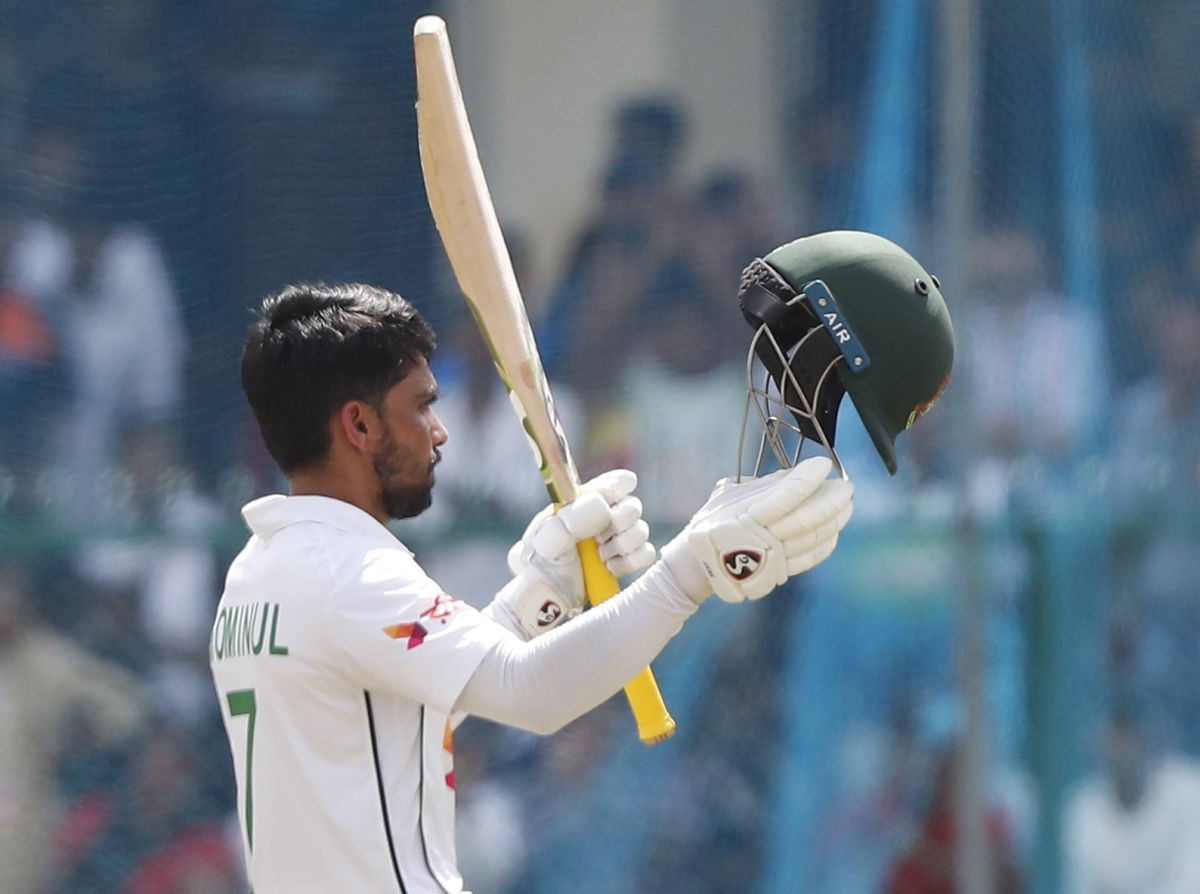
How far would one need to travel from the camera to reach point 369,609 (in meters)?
2.24

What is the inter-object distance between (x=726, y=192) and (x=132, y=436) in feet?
5.13

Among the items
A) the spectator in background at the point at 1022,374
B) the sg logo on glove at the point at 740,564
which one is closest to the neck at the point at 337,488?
the sg logo on glove at the point at 740,564

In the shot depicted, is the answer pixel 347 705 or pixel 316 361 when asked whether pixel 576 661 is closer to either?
pixel 347 705

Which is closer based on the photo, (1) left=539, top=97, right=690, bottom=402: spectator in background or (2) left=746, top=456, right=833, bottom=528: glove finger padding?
(2) left=746, top=456, right=833, bottom=528: glove finger padding

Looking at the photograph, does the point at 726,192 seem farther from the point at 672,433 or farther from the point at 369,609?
the point at 369,609

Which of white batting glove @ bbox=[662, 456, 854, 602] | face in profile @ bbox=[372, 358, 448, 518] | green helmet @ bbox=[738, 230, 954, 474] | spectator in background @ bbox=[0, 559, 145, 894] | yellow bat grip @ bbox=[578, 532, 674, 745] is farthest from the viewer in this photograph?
spectator in background @ bbox=[0, 559, 145, 894]

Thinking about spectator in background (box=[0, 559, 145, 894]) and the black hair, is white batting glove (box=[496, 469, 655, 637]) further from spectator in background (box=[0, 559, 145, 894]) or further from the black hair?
spectator in background (box=[0, 559, 145, 894])

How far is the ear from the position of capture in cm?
244

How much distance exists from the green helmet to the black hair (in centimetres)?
51

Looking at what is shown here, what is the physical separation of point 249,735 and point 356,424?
1.47 ft

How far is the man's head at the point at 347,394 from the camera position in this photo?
2.43 metres

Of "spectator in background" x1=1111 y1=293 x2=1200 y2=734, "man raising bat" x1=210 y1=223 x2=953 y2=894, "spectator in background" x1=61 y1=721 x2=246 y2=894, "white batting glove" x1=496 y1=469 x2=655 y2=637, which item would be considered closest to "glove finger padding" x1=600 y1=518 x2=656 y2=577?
"white batting glove" x1=496 y1=469 x2=655 y2=637

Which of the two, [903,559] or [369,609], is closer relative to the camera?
[369,609]

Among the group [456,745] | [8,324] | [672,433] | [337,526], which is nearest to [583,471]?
[672,433]
